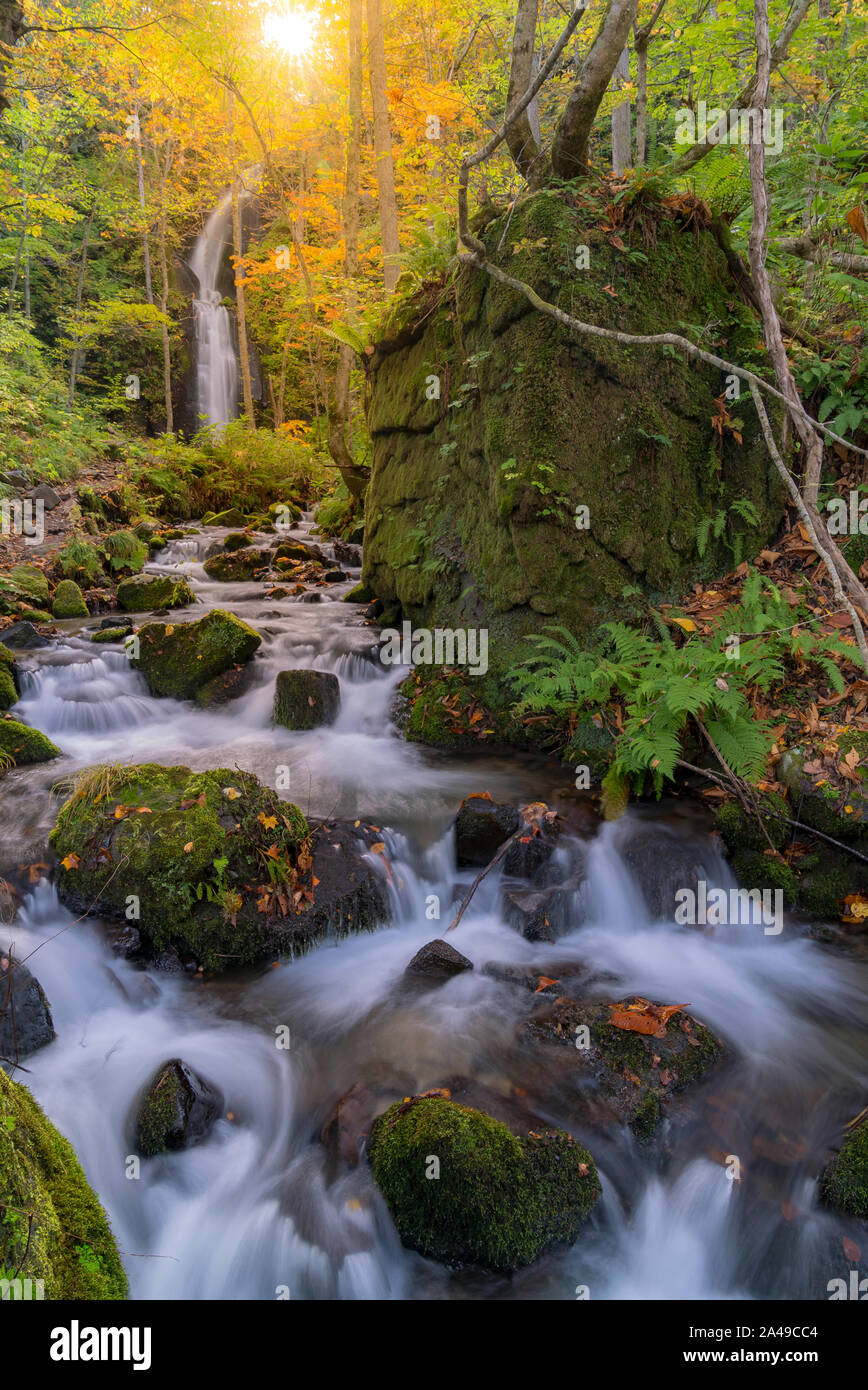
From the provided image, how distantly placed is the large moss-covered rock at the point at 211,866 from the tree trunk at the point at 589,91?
682 centimetres

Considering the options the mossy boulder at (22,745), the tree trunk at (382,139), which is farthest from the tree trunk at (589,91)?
the mossy boulder at (22,745)

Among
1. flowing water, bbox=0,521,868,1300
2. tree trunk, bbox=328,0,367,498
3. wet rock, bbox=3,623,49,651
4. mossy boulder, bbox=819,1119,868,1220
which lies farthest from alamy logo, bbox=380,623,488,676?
tree trunk, bbox=328,0,367,498

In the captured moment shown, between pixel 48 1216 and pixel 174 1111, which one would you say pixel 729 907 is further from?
pixel 48 1216

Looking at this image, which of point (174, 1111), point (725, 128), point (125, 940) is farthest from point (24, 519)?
point (174, 1111)

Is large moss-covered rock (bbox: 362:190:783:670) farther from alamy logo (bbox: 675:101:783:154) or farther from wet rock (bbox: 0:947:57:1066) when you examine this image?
wet rock (bbox: 0:947:57:1066)

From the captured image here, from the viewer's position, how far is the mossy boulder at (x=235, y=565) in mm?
13633

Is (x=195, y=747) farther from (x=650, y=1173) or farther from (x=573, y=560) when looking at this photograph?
(x=650, y=1173)

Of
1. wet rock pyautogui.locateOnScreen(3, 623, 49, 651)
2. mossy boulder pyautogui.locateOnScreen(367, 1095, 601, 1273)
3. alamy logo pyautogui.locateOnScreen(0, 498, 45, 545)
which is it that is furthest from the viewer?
alamy logo pyautogui.locateOnScreen(0, 498, 45, 545)

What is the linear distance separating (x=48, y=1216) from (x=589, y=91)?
906 centimetres

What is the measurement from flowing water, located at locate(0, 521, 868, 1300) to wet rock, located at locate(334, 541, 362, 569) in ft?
25.9

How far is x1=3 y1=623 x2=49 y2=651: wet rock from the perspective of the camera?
30.3 ft

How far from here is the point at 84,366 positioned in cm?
2358

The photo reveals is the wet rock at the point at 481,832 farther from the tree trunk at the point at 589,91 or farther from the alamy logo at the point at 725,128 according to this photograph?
the alamy logo at the point at 725,128

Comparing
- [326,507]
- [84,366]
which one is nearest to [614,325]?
[326,507]
